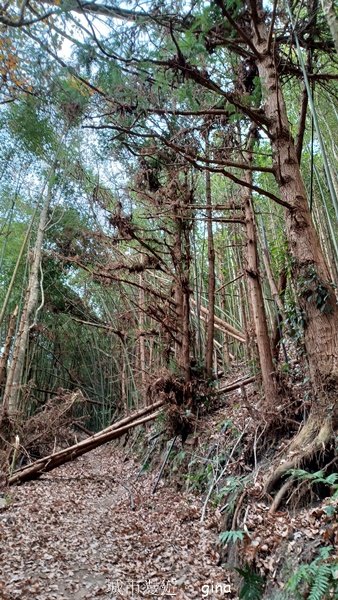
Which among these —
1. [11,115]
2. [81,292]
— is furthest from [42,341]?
[11,115]

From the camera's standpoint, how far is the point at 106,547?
3260 mm

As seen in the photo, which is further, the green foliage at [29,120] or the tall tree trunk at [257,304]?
the tall tree trunk at [257,304]

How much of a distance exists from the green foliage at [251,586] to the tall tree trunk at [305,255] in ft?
3.81

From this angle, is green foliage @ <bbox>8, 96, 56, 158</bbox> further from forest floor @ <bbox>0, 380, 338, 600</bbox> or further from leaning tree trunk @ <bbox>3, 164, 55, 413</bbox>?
leaning tree trunk @ <bbox>3, 164, 55, 413</bbox>

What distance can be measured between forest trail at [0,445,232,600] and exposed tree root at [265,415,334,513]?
69cm

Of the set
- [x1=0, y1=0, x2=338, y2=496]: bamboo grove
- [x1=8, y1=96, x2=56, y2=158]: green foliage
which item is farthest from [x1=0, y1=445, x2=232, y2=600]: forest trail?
[x1=8, y1=96, x2=56, y2=158]: green foliage

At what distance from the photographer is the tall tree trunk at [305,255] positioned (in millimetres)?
2705

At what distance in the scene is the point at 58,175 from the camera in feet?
29.5

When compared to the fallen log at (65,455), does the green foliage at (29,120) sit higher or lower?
higher

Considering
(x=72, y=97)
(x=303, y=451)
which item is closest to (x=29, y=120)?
(x=72, y=97)

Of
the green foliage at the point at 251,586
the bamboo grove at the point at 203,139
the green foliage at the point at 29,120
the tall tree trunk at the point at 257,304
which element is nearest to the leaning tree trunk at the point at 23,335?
the bamboo grove at the point at 203,139

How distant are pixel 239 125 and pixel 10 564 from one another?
4.85m

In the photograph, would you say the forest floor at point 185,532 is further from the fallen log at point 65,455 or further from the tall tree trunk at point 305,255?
the tall tree trunk at point 305,255

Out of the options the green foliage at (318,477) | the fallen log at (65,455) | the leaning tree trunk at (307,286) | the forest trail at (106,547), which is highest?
the leaning tree trunk at (307,286)
